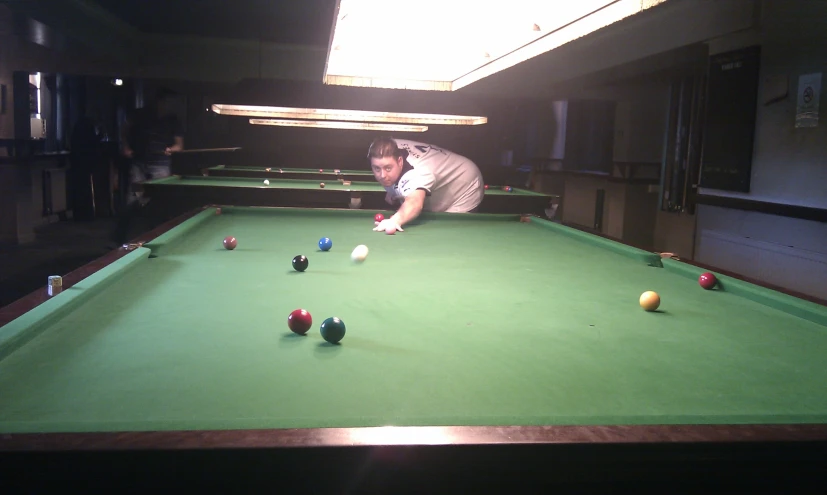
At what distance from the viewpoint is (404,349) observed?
151cm

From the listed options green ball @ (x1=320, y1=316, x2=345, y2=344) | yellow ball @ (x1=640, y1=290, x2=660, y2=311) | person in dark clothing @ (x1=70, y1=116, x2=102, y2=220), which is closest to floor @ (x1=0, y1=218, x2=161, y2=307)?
person in dark clothing @ (x1=70, y1=116, x2=102, y2=220)

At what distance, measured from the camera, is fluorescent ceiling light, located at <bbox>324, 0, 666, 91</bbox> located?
Answer: 2.37 m

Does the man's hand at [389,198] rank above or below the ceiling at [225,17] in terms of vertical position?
below

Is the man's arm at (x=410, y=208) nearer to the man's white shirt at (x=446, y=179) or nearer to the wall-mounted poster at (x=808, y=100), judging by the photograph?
the man's white shirt at (x=446, y=179)

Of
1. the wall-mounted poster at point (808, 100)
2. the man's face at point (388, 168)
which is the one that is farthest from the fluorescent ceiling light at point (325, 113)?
the wall-mounted poster at point (808, 100)

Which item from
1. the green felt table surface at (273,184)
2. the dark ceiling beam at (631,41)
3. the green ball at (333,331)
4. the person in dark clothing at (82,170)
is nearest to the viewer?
the green ball at (333,331)

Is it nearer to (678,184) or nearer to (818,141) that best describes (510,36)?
(818,141)

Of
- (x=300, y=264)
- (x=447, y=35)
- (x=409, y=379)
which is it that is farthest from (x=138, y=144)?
(x=409, y=379)

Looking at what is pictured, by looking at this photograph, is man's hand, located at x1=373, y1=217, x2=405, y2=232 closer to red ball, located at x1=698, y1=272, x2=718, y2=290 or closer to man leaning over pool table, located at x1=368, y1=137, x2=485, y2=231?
man leaning over pool table, located at x1=368, y1=137, x2=485, y2=231

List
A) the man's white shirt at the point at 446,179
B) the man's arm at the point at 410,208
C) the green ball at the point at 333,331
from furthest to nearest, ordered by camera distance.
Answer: the man's white shirt at the point at 446,179 < the man's arm at the point at 410,208 < the green ball at the point at 333,331

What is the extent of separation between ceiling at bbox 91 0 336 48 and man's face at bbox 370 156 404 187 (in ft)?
7.51

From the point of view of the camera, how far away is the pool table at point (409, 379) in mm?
975

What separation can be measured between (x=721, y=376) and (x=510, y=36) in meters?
2.00

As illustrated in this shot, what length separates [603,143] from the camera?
9.55m
